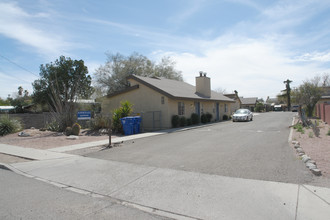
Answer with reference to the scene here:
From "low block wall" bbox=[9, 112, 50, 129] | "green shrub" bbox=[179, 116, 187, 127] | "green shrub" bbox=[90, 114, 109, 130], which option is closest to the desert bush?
"green shrub" bbox=[179, 116, 187, 127]

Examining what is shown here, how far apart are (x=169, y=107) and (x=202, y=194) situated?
14.9 meters

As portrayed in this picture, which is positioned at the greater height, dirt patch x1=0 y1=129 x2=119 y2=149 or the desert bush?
the desert bush

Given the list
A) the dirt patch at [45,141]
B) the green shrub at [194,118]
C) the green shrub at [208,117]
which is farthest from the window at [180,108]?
the dirt patch at [45,141]

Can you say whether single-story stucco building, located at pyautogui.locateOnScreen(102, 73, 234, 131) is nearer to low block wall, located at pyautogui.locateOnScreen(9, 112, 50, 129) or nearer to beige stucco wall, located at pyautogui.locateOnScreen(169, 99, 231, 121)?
beige stucco wall, located at pyautogui.locateOnScreen(169, 99, 231, 121)

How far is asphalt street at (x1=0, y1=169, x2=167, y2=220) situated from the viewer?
4.23 metres

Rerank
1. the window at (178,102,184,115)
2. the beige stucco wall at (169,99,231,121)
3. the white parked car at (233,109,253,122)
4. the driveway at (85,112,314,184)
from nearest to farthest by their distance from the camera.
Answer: the driveway at (85,112,314,184), the beige stucco wall at (169,99,231,121), the window at (178,102,184,115), the white parked car at (233,109,253,122)

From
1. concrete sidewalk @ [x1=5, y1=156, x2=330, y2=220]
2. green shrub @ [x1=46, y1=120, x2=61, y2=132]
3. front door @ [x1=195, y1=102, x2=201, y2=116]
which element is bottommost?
concrete sidewalk @ [x1=5, y1=156, x2=330, y2=220]

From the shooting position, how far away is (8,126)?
17.5 metres

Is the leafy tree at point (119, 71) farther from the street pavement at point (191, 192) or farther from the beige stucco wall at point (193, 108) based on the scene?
the street pavement at point (191, 192)

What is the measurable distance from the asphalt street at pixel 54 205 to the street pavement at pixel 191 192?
306 millimetres

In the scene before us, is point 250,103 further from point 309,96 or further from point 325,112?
point 325,112

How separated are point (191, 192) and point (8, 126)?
17272mm

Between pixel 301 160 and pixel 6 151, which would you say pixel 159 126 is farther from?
pixel 301 160

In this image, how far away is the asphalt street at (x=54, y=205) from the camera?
4.23m
